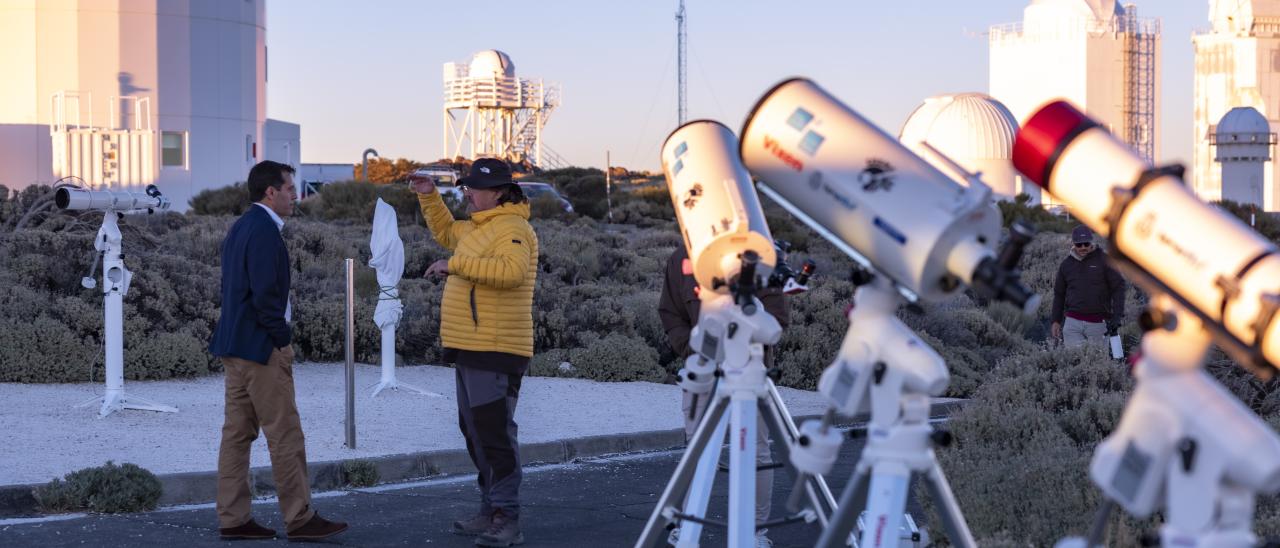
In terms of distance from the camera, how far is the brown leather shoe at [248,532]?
25.3 feet

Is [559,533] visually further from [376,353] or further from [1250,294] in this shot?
[376,353]

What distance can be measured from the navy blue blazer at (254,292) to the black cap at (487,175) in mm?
947

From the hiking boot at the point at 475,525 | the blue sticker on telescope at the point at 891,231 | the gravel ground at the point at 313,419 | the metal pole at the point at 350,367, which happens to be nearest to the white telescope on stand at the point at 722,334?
the blue sticker on telescope at the point at 891,231

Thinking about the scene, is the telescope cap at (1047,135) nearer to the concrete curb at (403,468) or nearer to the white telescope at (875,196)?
the white telescope at (875,196)

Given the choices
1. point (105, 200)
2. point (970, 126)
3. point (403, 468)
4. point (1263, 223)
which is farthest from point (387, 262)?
point (970, 126)

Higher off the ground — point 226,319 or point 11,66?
point 11,66

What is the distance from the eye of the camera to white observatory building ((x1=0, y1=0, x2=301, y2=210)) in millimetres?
40250

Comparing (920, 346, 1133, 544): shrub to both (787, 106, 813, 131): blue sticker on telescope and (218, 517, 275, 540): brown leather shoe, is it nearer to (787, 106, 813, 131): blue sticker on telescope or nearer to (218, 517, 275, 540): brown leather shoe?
(787, 106, 813, 131): blue sticker on telescope

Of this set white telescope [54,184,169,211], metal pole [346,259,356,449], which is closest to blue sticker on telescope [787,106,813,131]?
metal pole [346,259,356,449]

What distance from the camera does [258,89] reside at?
146 feet

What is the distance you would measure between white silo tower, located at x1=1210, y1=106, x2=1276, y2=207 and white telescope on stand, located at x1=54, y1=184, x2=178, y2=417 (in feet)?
211

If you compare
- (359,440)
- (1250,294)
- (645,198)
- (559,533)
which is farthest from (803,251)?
(1250,294)

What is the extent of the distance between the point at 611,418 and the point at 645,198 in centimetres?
3448

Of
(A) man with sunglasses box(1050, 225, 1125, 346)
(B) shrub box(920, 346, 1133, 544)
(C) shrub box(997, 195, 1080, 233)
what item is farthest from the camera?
(C) shrub box(997, 195, 1080, 233)
